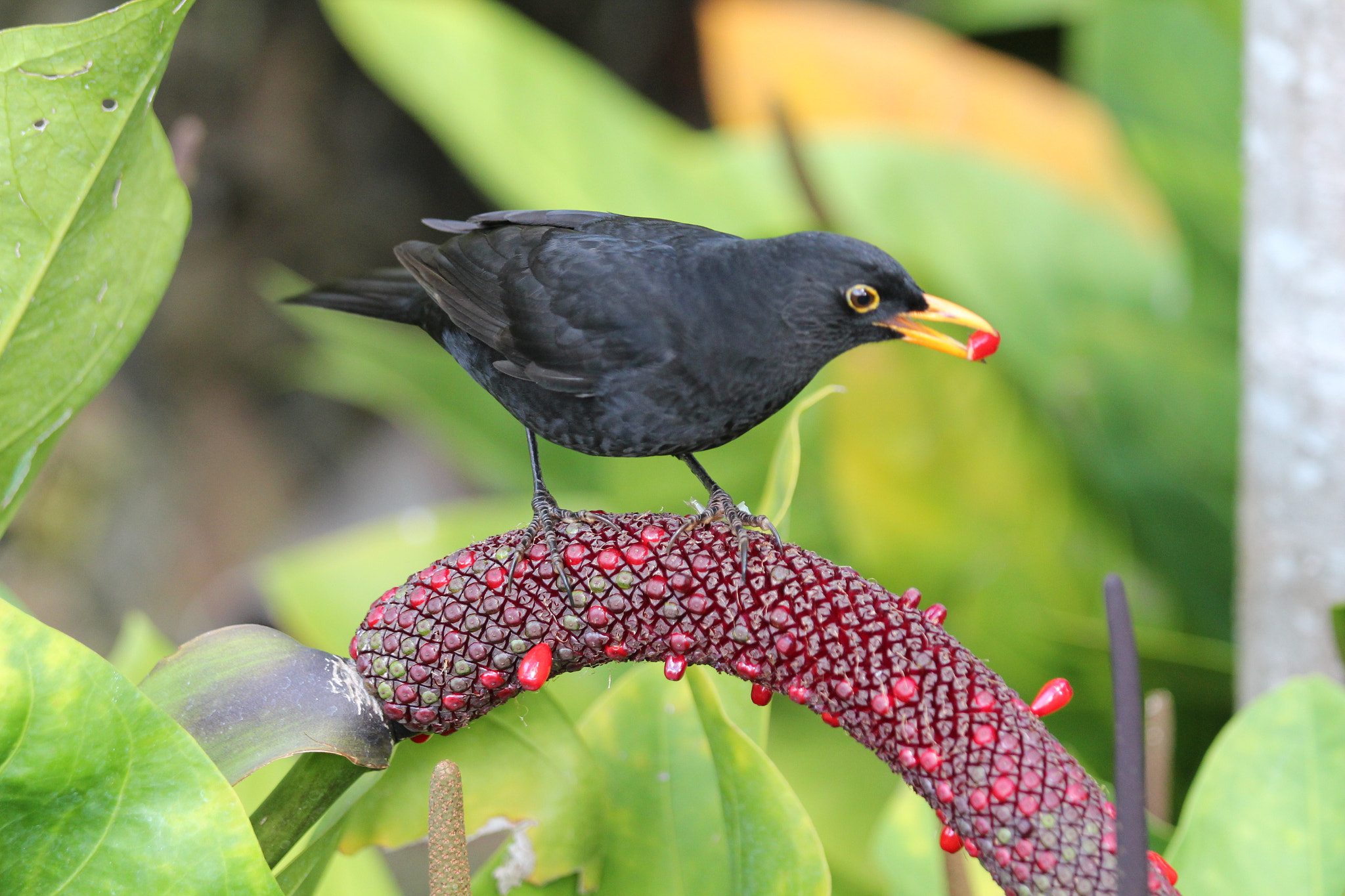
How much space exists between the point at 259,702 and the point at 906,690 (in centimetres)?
33

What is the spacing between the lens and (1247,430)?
123 centimetres

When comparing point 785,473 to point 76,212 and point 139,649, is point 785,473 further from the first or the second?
point 139,649

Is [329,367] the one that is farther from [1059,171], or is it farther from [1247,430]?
[1247,430]

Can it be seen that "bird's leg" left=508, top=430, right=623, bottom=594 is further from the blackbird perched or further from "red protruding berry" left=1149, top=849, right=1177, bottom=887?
"red protruding berry" left=1149, top=849, right=1177, bottom=887

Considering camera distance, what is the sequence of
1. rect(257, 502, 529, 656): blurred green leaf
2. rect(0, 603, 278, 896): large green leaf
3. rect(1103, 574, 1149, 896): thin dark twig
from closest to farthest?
rect(1103, 574, 1149, 896): thin dark twig → rect(0, 603, 278, 896): large green leaf → rect(257, 502, 529, 656): blurred green leaf

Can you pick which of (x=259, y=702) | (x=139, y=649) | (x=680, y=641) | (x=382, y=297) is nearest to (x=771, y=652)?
(x=680, y=641)

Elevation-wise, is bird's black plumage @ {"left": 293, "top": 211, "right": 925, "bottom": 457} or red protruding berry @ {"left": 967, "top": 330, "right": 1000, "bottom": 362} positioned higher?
red protruding berry @ {"left": 967, "top": 330, "right": 1000, "bottom": 362}

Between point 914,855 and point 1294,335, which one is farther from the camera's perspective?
point 1294,335

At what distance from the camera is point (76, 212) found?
0.68 m

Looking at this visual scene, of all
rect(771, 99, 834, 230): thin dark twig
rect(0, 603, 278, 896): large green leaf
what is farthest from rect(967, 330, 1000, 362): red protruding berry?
rect(771, 99, 834, 230): thin dark twig

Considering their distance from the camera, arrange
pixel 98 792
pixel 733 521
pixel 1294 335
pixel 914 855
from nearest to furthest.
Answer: pixel 98 792
pixel 733 521
pixel 914 855
pixel 1294 335

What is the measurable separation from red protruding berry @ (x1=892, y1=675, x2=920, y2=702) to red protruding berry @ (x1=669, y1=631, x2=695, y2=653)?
0.35 feet

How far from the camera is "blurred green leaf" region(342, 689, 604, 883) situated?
2.44ft

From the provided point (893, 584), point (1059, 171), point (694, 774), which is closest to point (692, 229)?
point (694, 774)
